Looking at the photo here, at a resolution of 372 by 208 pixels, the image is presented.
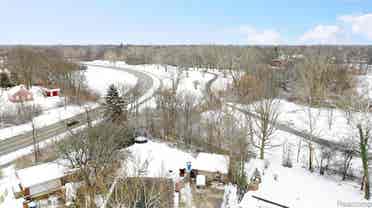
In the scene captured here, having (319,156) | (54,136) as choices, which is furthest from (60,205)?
(319,156)

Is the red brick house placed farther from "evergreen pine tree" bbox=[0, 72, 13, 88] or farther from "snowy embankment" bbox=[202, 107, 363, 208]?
"snowy embankment" bbox=[202, 107, 363, 208]

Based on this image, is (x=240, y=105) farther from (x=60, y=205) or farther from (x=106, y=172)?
(x=60, y=205)

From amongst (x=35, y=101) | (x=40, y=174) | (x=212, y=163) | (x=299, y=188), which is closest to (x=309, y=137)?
(x=299, y=188)

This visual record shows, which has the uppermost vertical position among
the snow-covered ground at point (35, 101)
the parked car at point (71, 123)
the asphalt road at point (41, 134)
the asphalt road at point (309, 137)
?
the snow-covered ground at point (35, 101)

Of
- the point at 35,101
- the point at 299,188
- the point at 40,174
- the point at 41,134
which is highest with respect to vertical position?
the point at 35,101

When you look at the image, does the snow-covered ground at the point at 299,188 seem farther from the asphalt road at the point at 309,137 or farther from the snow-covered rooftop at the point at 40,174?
the snow-covered rooftop at the point at 40,174

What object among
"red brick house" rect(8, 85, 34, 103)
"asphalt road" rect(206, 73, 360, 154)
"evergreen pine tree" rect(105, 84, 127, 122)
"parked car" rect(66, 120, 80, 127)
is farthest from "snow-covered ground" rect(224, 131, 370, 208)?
"red brick house" rect(8, 85, 34, 103)

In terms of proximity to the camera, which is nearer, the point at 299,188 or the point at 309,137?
the point at 299,188

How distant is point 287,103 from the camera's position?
2025 inches

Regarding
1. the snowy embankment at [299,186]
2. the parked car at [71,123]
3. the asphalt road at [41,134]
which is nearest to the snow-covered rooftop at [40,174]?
the asphalt road at [41,134]

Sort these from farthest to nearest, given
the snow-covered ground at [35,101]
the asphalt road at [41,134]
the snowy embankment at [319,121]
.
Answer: the snow-covered ground at [35,101], the snowy embankment at [319,121], the asphalt road at [41,134]

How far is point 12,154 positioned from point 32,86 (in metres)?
31.4

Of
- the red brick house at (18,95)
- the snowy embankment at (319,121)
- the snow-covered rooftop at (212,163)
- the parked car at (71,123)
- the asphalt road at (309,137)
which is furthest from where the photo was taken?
the red brick house at (18,95)

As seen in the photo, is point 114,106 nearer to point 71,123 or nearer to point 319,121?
point 71,123
